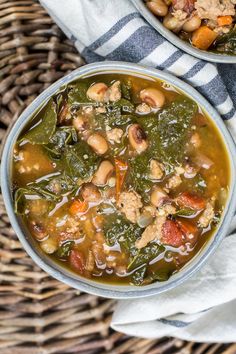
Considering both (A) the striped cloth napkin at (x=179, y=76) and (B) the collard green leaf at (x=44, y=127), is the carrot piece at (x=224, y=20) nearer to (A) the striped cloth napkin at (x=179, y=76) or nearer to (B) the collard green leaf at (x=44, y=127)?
(A) the striped cloth napkin at (x=179, y=76)

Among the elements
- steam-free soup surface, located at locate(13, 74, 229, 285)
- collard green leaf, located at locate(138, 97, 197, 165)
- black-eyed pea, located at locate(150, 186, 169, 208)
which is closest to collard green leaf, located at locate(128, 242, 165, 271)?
steam-free soup surface, located at locate(13, 74, 229, 285)

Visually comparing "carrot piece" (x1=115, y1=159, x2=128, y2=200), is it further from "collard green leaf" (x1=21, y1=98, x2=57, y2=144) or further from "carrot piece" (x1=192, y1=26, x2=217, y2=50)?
"carrot piece" (x1=192, y1=26, x2=217, y2=50)

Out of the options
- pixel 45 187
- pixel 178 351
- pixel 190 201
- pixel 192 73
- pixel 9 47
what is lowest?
pixel 178 351

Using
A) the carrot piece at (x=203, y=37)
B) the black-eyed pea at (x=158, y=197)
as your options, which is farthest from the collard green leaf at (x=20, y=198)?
the carrot piece at (x=203, y=37)

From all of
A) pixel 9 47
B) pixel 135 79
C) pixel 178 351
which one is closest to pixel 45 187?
pixel 135 79

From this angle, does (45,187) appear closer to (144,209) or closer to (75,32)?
(144,209)

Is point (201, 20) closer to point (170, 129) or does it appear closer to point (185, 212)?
point (170, 129)
